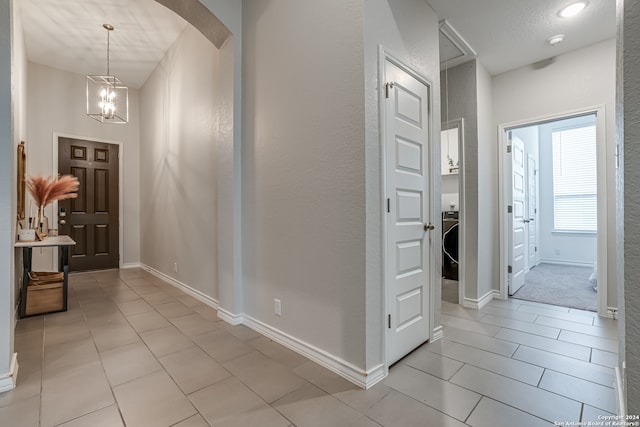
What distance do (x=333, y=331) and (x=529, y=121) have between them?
3.28 meters

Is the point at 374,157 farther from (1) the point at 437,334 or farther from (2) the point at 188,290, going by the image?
(2) the point at 188,290

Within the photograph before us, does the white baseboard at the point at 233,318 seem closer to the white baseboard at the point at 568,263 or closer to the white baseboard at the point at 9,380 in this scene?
the white baseboard at the point at 9,380

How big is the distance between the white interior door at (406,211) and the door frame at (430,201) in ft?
0.12

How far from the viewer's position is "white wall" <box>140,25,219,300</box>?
10.6 feet

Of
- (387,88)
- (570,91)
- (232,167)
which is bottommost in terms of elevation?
(232,167)

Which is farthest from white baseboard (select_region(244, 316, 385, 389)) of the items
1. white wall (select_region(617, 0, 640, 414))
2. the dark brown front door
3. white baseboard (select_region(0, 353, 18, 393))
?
the dark brown front door

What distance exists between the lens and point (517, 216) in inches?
147

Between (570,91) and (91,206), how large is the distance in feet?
23.1

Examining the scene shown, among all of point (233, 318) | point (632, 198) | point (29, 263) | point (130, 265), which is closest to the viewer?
point (632, 198)

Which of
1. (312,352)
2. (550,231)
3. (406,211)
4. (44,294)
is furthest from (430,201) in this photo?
(550,231)

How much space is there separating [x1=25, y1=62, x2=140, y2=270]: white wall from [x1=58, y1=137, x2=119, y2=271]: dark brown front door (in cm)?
14

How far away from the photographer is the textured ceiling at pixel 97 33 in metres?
3.33

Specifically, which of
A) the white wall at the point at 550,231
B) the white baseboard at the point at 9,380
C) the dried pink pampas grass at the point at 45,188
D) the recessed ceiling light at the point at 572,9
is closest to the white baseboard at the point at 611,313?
the recessed ceiling light at the point at 572,9

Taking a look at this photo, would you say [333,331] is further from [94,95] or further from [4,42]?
[94,95]
